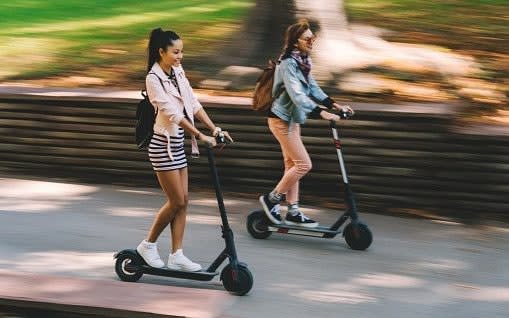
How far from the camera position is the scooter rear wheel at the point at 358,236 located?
8203 mm

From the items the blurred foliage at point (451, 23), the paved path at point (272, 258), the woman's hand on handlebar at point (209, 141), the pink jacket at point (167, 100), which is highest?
the pink jacket at point (167, 100)

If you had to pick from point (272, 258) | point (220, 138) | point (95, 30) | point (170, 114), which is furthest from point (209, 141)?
point (95, 30)

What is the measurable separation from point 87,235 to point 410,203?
9.81 ft

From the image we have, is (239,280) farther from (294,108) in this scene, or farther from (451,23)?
(451,23)

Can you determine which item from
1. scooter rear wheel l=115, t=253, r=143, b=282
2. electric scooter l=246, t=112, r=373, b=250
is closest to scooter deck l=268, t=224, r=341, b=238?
electric scooter l=246, t=112, r=373, b=250

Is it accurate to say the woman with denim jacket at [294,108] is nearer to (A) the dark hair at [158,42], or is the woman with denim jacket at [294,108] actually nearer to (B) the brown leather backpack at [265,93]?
(B) the brown leather backpack at [265,93]

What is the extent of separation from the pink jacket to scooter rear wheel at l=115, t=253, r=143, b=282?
3.17 feet

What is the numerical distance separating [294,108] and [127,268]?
6.56 feet

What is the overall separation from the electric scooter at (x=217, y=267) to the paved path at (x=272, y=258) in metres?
0.10

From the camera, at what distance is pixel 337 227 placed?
27.3ft

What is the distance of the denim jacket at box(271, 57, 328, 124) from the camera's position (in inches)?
317

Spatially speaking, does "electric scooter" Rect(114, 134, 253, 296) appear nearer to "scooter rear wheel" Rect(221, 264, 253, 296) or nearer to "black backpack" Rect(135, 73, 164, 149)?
"scooter rear wheel" Rect(221, 264, 253, 296)

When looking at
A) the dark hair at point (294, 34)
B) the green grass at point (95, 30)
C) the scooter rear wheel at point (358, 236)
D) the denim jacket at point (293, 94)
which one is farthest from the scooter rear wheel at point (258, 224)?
the green grass at point (95, 30)

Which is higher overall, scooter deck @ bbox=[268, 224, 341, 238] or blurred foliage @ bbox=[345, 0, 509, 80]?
blurred foliage @ bbox=[345, 0, 509, 80]
